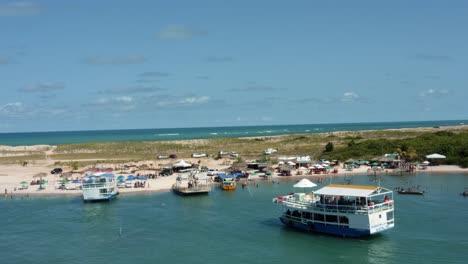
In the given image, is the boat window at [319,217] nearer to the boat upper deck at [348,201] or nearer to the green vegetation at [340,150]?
the boat upper deck at [348,201]

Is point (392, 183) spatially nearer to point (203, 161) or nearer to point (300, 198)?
point (300, 198)

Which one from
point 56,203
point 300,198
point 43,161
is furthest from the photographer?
point 43,161

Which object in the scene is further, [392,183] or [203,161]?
[203,161]

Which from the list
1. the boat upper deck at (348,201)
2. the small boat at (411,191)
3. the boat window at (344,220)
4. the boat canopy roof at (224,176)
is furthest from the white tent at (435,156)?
the boat window at (344,220)

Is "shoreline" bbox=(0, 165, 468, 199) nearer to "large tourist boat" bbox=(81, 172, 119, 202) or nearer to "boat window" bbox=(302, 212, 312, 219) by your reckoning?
"large tourist boat" bbox=(81, 172, 119, 202)

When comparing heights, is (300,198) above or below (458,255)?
above

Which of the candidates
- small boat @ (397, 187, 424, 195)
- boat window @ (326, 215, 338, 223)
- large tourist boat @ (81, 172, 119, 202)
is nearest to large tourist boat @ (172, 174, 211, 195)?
large tourist boat @ (81, 172, 119, 202)

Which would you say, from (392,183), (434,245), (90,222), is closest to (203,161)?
(392,183)
